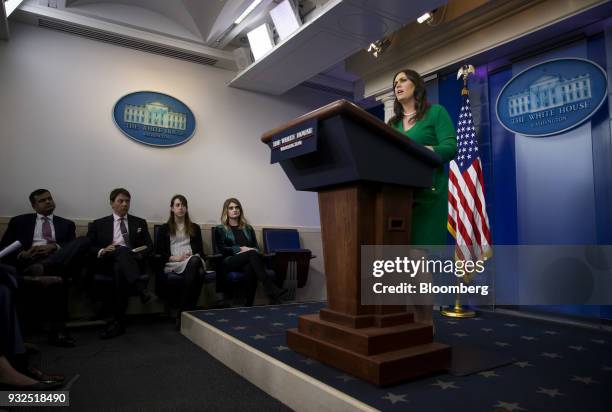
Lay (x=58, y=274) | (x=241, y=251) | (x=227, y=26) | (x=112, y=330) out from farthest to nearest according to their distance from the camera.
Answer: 1. (x=227, y=26)
2. (x=241, y=251)
3. (x=112, y=330)
4. (x=58, y=274)

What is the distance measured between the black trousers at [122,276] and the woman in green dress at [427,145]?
221 cm

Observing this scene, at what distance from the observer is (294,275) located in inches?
161

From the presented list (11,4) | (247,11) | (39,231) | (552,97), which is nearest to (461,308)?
(552,97)

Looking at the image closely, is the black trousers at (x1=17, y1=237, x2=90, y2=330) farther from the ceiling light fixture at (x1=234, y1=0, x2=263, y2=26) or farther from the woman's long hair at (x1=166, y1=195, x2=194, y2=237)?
the ceiling light fixture at (x1=234, y1=0, x2=263, y2=26)

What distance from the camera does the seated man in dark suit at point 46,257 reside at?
2605 mm

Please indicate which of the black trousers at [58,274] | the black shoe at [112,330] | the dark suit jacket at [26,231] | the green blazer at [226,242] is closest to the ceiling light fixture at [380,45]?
the green blazer at [226,242]

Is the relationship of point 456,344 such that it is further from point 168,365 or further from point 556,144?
point 556,144

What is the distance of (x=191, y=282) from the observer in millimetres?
3311

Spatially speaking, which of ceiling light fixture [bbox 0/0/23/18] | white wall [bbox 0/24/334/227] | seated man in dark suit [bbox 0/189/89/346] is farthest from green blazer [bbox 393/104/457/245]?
ceiling light fixture [bbox 0/0/23/18]

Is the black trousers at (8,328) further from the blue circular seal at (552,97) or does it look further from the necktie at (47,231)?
the blue circular seal at (552,97)

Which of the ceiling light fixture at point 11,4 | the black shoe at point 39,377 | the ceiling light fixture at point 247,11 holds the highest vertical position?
the ceiling light fixture at point 247,11

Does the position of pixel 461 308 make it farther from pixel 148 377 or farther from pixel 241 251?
pixel 148 377

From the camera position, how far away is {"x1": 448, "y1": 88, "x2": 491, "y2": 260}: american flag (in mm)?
3402

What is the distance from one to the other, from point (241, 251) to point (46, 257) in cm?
159
